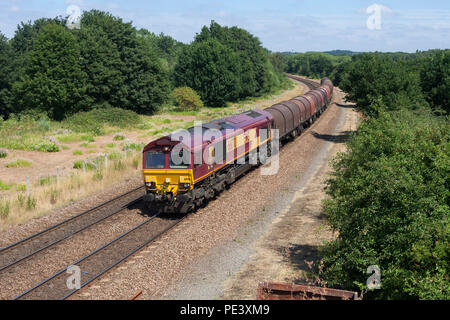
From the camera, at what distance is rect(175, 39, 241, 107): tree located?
2687 inches

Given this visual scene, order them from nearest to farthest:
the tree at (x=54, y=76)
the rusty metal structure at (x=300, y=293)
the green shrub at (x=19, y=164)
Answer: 1. the rusty metal structure at (x=300, y=293)
2. the green shrub at (x=19, y=164)
3. the tree at (x=54, y=76)

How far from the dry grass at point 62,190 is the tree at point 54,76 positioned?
2450 centimetres

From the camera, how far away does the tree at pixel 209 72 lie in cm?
6825

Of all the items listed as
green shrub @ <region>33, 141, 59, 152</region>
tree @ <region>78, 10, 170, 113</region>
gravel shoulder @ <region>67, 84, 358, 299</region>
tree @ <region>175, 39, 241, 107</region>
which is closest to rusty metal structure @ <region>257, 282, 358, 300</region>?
gravel shoulder @ <region>67, 84, 358, 299</region>

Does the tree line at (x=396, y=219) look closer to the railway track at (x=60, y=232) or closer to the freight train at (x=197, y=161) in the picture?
the freight train at (x=197, y=161)

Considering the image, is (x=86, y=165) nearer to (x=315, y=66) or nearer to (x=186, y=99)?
(x=186, y=99)

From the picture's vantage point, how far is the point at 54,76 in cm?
5031

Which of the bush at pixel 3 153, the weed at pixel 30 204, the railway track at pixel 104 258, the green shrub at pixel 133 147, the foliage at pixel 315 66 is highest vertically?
the foliage at pixel 315 66

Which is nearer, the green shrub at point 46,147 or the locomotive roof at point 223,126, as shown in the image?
the locomotive roof at point 223,126

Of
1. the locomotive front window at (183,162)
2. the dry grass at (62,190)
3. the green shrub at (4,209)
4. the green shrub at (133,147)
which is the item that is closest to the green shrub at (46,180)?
the dry grass at (62,190)

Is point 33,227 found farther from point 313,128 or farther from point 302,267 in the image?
point 313,128

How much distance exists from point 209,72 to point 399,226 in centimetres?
6113

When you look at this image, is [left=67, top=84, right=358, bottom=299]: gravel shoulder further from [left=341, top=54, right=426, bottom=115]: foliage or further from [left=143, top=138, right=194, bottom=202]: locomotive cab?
[left=341, top=54, right=426, bottom=115]: foliage
